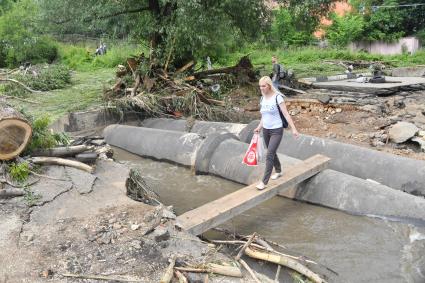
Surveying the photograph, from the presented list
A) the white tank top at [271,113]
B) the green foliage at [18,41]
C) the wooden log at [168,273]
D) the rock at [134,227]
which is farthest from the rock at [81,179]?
the green foliage at [18,41]

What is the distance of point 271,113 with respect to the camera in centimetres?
679

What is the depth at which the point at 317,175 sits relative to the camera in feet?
25.6

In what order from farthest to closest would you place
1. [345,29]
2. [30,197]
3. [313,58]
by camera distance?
1. [345,29]
2. [313,58]
3. [30,197]

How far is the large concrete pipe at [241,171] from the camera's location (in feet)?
22.2

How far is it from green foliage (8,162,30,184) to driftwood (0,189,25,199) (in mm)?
237

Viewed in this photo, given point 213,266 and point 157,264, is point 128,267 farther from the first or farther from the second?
point 213,266

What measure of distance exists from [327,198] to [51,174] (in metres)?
4.21

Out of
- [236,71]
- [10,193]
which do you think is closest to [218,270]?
[10,193]

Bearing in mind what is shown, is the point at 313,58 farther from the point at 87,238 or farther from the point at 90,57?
the point at 87,238

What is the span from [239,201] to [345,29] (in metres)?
28.6

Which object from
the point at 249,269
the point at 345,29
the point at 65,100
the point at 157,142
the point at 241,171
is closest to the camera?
the point at 249,269

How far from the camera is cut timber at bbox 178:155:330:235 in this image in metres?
5.66

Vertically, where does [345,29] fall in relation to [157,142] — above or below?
above

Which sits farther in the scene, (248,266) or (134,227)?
(134,227)
